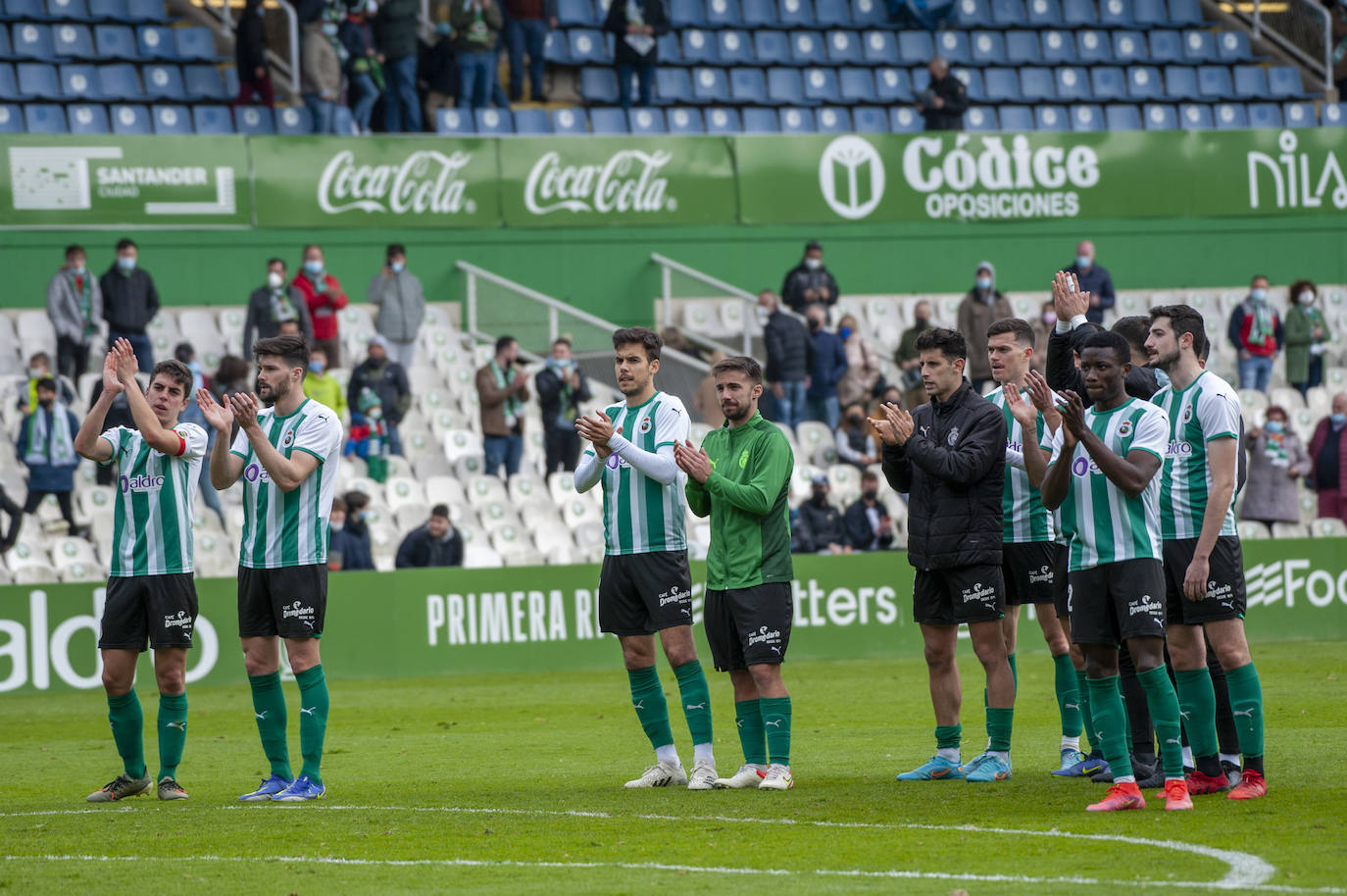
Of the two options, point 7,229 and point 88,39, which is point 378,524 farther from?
point 88,39

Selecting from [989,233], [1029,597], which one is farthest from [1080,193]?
[1029,597]

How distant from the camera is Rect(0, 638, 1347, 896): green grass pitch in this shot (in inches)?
264

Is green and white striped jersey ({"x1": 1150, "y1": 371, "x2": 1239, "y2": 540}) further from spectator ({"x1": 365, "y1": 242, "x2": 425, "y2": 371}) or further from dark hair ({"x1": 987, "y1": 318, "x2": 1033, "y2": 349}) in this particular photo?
spectator ({"x1": 365, "y1": 242, "x2": 425, "y2": 371})

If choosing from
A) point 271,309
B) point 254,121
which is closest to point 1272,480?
point 271,309

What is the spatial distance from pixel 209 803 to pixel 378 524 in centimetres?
1093

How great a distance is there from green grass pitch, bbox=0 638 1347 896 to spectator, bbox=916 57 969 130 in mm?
13205

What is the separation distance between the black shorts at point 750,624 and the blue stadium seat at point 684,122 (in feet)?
55.2

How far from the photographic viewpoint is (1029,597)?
32.0 feet

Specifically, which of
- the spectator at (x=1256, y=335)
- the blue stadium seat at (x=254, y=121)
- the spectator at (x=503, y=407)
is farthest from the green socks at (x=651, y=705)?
the spectator at (x=1256, y=335)

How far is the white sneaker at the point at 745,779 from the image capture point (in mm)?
9188

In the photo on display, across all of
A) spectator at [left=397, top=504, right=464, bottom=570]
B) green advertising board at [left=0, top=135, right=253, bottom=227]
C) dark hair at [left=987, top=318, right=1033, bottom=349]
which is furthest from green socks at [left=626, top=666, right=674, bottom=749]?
green advertising board at [left=0, top=135, right=253, bottom=227]

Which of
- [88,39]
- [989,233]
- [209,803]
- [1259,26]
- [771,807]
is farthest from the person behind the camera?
[1259,26]

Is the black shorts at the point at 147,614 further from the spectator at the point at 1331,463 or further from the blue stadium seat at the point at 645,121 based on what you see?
the blue stadium seat at the point at 645,121

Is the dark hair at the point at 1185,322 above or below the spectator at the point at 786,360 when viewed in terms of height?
below
